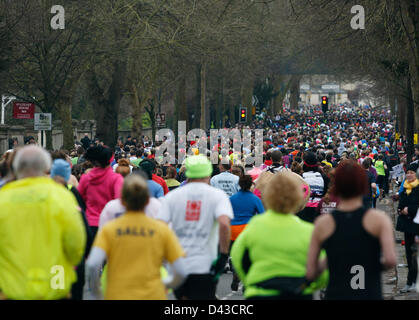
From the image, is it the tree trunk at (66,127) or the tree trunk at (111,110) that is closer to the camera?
the tree trunk at (111,110)

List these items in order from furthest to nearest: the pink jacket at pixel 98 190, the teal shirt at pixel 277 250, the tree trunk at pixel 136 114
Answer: the tree trunk at pixel 136 114 < the pink jacket at pixel 98 190 < the teal shirt at pixel 277 250

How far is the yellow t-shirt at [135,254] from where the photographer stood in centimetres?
552

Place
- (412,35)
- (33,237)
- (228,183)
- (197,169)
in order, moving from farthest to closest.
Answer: (412,35) < (228,183) < (197,169) < (33,237)

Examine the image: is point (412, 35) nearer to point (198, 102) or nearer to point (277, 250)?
point (277, 250)

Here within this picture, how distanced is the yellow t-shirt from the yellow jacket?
9.3 inches

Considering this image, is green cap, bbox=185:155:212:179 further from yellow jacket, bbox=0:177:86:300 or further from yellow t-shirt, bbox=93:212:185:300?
yellow jacket, bbox=0:177:86:300

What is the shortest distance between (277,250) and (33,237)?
1467 millimetres

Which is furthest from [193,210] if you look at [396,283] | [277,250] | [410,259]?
[396,283]

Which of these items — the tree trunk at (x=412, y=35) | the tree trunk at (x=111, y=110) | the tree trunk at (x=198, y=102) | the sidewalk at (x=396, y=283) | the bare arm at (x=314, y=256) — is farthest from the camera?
the tree trunk at (x=198, y=102)

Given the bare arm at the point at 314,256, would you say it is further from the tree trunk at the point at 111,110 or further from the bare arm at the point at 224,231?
the tree trunk at the point at 111,110

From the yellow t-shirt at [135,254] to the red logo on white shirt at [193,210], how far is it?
4.00ft

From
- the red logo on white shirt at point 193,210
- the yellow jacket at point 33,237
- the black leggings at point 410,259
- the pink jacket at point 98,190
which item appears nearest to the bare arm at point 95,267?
the yellow jacket at point 33,237

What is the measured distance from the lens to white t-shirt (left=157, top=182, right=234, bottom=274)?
22.1 ft

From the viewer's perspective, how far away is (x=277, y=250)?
5684 millimetres
